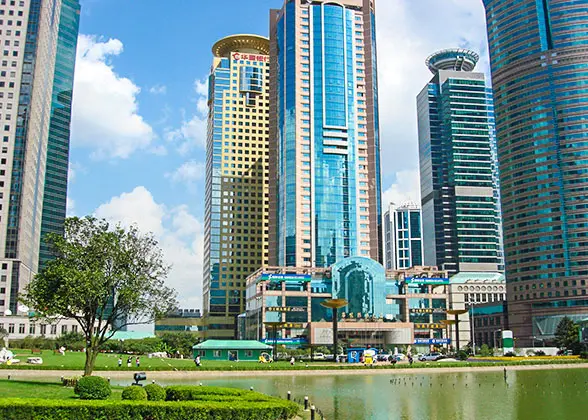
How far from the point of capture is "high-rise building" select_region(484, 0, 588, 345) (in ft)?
543

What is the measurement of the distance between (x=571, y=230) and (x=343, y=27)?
8893cm

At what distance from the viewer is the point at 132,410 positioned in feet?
89.8

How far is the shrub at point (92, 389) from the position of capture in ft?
105

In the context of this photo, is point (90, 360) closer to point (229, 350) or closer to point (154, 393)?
point (154, 393)

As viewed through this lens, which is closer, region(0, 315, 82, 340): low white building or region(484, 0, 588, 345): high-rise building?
region(0, 315, 82, 340): low white building

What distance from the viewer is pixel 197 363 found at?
7569 cm

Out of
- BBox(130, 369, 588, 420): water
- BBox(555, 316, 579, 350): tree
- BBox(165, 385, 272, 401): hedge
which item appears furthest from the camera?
BBox(555, 316, 579, 350): tree

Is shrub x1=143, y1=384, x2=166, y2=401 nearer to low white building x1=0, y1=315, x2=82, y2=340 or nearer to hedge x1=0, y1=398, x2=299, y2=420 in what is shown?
hedge x1=0, y1=398, x2=299, y2=420

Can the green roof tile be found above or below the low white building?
below

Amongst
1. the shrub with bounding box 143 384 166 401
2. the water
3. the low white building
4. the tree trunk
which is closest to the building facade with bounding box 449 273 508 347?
the water

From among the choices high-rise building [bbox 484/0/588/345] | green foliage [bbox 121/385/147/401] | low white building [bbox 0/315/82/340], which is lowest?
green foliage [bbox 121/385/147/401]

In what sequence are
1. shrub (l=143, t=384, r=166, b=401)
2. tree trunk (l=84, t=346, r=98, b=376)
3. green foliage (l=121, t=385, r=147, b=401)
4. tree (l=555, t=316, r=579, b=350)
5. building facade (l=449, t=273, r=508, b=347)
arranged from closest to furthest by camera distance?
green foliage (l=121, t=385, r=147, b=401) → shrub (l=143, t=384, r=166, b=401) → tree trunk (l=84, t=346, r=98, b=376) → tree (l=555, t=316, r=579, b=350) → building facade (l=449, t=273, r=508, b=347)

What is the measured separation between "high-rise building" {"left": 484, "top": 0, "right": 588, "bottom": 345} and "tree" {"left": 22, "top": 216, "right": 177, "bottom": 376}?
5520 inches

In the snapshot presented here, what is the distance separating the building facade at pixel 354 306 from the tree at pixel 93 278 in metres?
92.7
